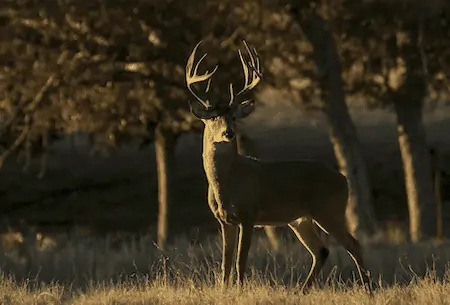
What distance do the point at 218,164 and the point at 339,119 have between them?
10.1m

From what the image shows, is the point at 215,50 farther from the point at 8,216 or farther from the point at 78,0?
the point at 8,216

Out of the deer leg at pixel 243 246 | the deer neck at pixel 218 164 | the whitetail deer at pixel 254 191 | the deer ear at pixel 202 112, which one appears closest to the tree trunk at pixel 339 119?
the whitetail deer at pixel 254 191

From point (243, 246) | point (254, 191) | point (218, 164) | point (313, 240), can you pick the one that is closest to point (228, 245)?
point (243, 246)

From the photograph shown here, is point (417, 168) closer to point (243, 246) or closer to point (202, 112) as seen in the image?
point (243, 246)

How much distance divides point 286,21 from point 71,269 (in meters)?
7.57

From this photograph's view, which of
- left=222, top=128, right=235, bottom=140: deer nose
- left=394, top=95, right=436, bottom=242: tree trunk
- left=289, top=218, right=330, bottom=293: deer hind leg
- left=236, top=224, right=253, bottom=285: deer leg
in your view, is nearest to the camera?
left=222, top=128, right=235, bottom=140: deer nose

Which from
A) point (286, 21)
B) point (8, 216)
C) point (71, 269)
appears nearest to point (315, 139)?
point (8, 216)

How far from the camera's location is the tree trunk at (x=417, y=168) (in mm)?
22047

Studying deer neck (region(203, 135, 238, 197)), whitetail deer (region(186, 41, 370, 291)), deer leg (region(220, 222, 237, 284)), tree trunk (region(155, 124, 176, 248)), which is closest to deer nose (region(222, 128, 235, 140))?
whitetail deer (region(186, 41, 370, 291))

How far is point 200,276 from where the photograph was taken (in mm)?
13164

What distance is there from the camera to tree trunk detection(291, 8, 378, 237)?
21.2m

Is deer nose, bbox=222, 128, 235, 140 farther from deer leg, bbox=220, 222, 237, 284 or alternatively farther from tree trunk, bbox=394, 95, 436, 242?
tree trunk, bbox=394, 95, 436, 242

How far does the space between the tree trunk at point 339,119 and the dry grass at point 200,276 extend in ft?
8.83

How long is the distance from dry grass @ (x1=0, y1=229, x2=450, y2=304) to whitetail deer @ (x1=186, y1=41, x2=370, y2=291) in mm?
424
